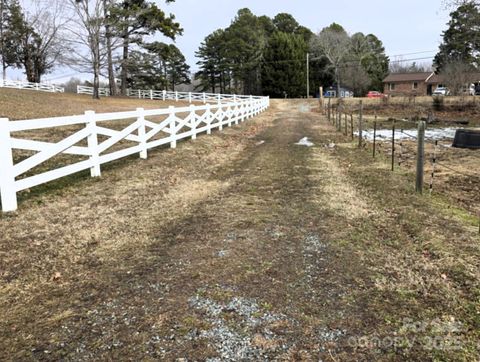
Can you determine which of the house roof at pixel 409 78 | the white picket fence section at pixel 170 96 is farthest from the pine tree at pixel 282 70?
the house roof at pixel 409 78

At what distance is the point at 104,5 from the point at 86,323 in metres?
35.7

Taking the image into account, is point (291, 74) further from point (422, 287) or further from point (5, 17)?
point (422, 287)

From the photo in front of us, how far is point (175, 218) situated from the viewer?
5496 millimetres

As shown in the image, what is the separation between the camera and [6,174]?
538cm

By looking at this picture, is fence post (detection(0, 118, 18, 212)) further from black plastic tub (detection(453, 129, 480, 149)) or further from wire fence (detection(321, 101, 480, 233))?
black plastic tub (detection(453, 129, 480, 149))

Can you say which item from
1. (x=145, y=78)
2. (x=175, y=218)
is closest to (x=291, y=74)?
(x=145, y=78)

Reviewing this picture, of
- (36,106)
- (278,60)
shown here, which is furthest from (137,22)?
(278,60)

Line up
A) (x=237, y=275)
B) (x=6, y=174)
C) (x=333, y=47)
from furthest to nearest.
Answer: (x=333, y=47) → (x=6, y=174) → (x=237, y=275)

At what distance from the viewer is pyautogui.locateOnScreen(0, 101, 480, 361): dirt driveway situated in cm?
273

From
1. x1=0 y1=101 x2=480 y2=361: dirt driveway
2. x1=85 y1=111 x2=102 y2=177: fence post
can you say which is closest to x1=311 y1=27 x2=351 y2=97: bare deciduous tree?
x1=85 y1=111 x2=102 y2=177: fence post

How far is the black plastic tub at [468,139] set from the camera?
44.5ft

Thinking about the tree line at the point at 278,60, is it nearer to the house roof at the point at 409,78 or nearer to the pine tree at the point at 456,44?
the house roof at the point at 409,78

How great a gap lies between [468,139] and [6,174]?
45.4 ft

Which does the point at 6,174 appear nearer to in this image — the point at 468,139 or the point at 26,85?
the point at 468,139
